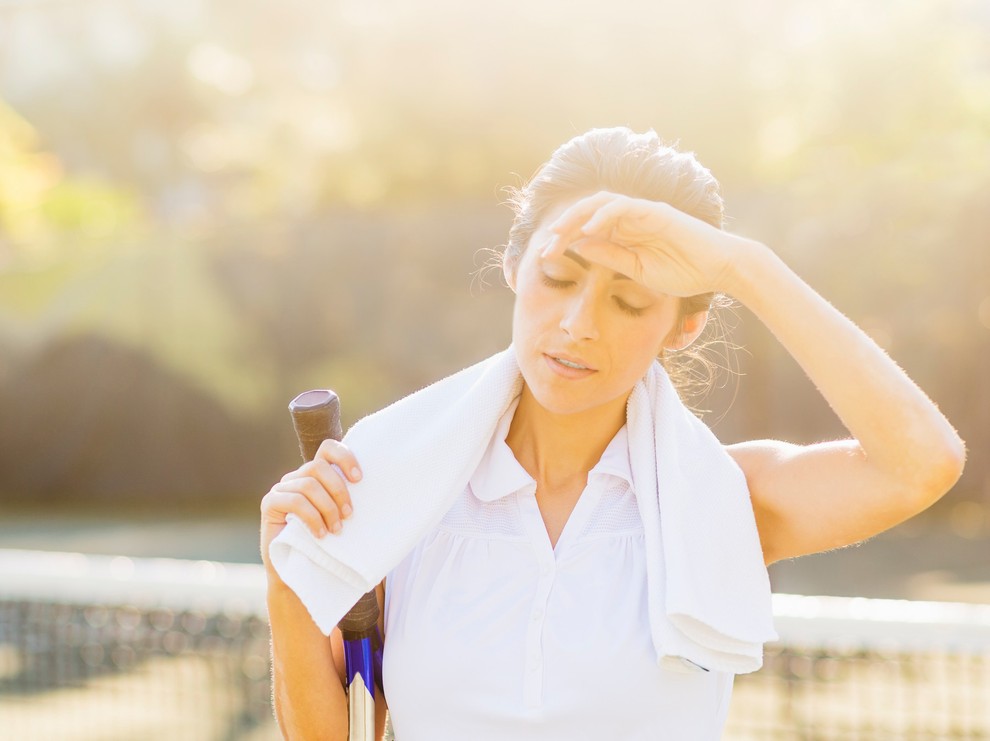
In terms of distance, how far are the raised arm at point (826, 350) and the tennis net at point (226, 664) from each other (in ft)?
8.68

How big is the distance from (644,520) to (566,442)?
27 centimetres

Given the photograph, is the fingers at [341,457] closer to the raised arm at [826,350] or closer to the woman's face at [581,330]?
the woman's face at [581,330]

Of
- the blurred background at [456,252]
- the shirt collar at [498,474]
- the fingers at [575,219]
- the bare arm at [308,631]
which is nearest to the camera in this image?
the fingers at [575,219]

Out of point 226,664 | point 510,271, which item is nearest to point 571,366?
point 510,271

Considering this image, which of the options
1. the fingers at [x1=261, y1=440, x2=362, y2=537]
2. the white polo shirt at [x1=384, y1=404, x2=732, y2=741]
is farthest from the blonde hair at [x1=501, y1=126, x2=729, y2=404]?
the fingers at [x1=261, y1=440, x2=362, y2=537]

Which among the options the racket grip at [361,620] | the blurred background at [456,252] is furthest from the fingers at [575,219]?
the blurred background at [456,252]

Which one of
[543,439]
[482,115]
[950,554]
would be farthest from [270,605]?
[482,115]

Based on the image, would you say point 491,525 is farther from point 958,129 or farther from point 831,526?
point 958,129

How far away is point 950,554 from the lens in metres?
13.3

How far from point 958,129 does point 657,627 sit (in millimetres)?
18234

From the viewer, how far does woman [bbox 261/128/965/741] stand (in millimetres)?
2080

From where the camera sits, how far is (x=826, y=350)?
2.08 metres

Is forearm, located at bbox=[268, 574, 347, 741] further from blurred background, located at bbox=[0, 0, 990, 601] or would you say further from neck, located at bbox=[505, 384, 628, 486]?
blurred background, located at bbox=[0, 0, 990, 601]

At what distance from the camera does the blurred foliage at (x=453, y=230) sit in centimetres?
1377
